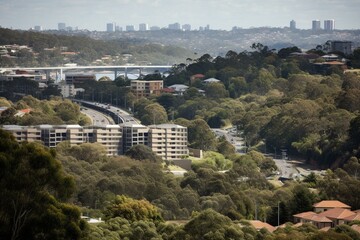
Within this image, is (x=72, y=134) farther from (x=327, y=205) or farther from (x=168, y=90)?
(x=168, y=90)

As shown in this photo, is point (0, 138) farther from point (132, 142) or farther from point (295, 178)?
point (132, 142)

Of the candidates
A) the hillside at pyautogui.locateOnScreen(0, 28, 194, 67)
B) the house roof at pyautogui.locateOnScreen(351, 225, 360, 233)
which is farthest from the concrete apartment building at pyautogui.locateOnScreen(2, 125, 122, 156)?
the hillside at pyautogui.locateOnScreen(0, 28, 194, 67)

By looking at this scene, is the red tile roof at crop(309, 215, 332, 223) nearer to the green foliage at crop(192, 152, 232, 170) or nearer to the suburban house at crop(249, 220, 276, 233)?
the suburban house at crop(249, 220, 276, 233)

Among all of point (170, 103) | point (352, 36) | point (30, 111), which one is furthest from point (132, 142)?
point (352, 36)

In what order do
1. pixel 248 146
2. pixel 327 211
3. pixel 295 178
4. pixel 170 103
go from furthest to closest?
pixel 170 103 → pixel 248 146 → pixel 295 178 → pixel 327 211

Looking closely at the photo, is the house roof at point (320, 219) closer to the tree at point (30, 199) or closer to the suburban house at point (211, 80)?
the tree at point (30, 199)

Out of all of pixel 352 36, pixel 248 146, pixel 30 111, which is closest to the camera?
pixel 248 146

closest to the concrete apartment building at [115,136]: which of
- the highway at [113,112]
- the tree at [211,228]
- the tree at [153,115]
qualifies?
the highway at [113,112]
